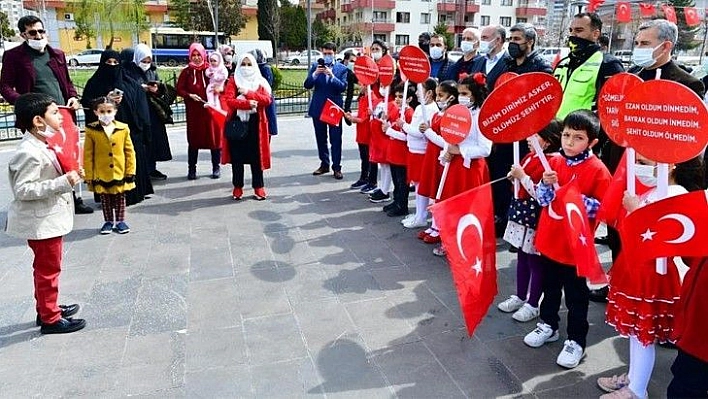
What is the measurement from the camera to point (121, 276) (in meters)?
4.34

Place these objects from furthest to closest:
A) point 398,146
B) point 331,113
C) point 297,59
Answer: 1. point 297,59
2. point 331,113
3. point 398,146

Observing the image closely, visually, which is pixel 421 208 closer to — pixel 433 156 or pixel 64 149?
pixel 433 156

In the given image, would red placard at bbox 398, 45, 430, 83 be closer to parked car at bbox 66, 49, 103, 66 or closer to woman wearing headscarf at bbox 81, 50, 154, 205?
woman wearing headscarf at bbox 81, 50, 154, 205

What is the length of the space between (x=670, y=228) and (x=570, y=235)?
2.34 feet

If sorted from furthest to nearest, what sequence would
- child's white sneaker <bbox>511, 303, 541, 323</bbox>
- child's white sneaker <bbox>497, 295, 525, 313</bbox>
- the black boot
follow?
the black boot < child's white sneaker <bbox>497, 295, 525, 313</bbox> < child's white sneaker <bbox>511, 303, 541, 323</bbox>

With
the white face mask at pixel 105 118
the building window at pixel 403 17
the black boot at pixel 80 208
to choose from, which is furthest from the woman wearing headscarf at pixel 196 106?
the building window at pixel 403 17

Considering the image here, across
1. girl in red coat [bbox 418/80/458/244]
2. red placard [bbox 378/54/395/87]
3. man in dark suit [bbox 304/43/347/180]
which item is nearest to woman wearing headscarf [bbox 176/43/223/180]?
man in dark suit [bbox 304/43/347/180]

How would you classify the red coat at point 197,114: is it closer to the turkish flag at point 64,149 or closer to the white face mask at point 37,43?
the white face mask at point 37,43

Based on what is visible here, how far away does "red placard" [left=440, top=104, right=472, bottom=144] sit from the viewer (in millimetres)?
4184

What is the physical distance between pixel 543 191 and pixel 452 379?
3.75 feet

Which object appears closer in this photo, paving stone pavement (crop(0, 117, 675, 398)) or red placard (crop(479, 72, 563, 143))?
red placard (crop(479, 72, 563, 143))

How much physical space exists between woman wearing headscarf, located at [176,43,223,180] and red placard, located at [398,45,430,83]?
10.5ft

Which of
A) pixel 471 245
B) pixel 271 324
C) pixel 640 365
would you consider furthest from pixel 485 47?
pixel 640 365

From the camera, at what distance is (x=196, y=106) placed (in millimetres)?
7312
